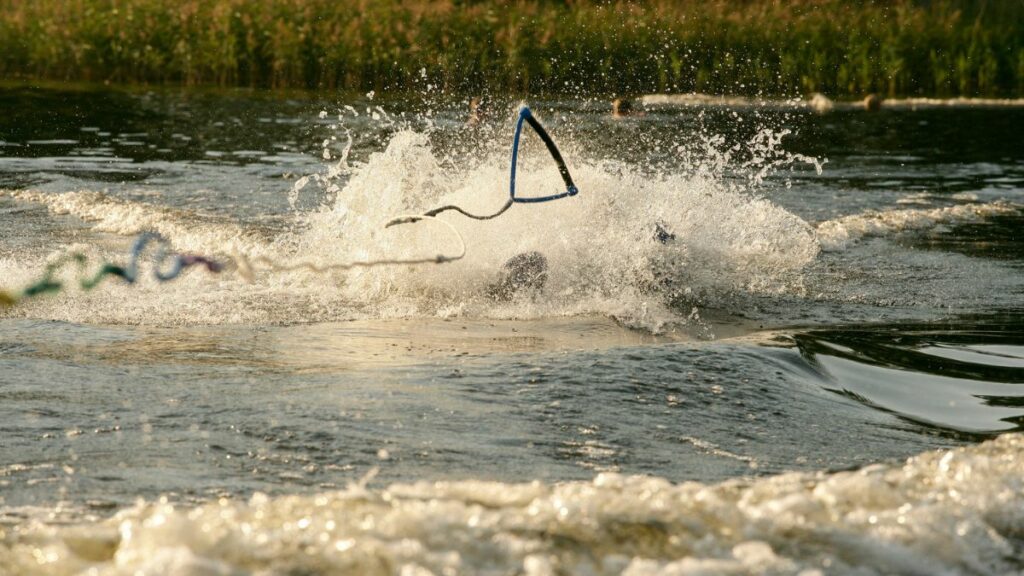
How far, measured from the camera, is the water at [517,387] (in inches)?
159

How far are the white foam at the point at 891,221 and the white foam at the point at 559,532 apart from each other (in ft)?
22.1

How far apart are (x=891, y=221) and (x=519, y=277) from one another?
5.33 meters

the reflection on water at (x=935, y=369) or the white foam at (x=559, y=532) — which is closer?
the white foam at (x=559, y=532)

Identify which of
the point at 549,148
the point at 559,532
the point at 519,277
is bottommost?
the point at 559,532

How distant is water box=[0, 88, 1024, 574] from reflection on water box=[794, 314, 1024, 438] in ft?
0.09

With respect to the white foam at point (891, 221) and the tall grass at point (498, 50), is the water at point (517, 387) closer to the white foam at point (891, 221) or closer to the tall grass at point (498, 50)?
the white foam at point (891, 221)

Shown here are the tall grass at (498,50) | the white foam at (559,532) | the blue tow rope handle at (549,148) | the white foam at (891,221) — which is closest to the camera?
the white foam at (559,532)

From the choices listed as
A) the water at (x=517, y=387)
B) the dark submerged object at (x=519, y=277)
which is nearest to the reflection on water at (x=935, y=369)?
the water at (x=517, y=387)

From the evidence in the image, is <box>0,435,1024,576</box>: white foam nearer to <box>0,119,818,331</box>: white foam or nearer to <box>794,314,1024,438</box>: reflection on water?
<box>794,314,1024,438</box>: reflection on water

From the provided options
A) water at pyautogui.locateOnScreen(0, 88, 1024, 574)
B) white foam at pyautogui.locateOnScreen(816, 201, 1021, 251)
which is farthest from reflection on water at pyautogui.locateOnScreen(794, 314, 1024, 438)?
white foam at pyautogui.locateOnScreen(816, 201, 1021, 251)

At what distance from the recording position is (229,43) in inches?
904

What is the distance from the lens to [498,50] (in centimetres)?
2325

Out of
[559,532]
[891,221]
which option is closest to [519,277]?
[559,532]

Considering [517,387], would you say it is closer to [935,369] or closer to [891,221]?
[935,369]
